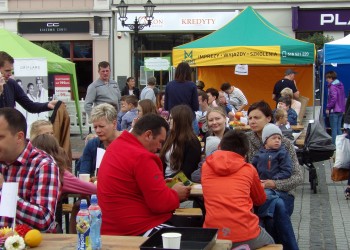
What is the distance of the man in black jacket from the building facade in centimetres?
1959

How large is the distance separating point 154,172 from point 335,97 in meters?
12.6

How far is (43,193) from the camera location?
380cm

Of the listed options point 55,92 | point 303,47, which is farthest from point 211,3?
point 303,47

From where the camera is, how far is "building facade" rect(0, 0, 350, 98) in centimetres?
2741

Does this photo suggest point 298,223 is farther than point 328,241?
Yes

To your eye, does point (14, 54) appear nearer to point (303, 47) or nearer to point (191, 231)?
point (303, 47)

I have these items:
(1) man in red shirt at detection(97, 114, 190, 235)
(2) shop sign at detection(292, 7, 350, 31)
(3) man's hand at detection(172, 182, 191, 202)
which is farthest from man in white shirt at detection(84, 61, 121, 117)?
(2) shop sign at detection(292, 7, 350, 31)

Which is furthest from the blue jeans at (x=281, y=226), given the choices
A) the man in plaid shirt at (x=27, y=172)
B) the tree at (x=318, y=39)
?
the tree at (x=318, y=39)

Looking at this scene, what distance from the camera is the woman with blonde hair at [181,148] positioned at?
6484 mm

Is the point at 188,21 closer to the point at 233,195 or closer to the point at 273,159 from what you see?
the point at 273,159

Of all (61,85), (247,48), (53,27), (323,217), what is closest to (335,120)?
(247,48)

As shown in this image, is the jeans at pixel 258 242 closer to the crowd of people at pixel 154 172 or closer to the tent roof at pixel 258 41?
the crowd of people at pixel 154 172

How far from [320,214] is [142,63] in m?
20.1

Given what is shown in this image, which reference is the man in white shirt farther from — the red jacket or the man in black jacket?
the red jacket
